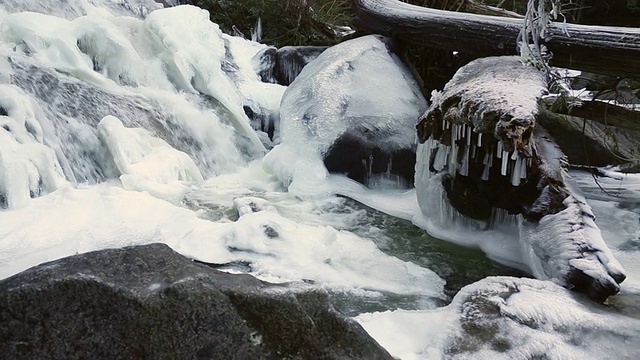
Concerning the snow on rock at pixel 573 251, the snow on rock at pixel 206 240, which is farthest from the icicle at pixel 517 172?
the snow on rock at pixel 206 240

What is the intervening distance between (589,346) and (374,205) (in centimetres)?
296

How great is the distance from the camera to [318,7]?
10.5m

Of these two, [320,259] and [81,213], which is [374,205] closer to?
[320,259]

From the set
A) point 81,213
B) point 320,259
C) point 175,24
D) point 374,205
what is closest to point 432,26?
point 374,205

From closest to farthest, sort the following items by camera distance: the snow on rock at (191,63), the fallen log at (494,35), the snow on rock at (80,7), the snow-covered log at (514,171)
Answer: the snow-covered log at (514,171), the fallen log at (494,35), the snow on rock at (80,7), the snow on rock at (191,63)

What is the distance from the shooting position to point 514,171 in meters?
3.82

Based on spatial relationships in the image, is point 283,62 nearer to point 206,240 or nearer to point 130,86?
point 130,86

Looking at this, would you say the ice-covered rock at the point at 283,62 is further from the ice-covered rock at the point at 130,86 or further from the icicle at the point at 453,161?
the icicle at the point at 453,161

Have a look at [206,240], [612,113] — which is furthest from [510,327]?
[612,113]

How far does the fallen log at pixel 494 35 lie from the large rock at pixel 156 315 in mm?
2012

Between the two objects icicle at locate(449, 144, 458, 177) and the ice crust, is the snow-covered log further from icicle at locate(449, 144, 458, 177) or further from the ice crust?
the ice crust

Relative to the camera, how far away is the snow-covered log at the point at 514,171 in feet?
10.6

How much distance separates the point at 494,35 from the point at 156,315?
5.19 meters

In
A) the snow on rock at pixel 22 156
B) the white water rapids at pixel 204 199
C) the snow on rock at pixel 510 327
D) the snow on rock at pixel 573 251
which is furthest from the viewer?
the snow on rock at pixel 22 156
